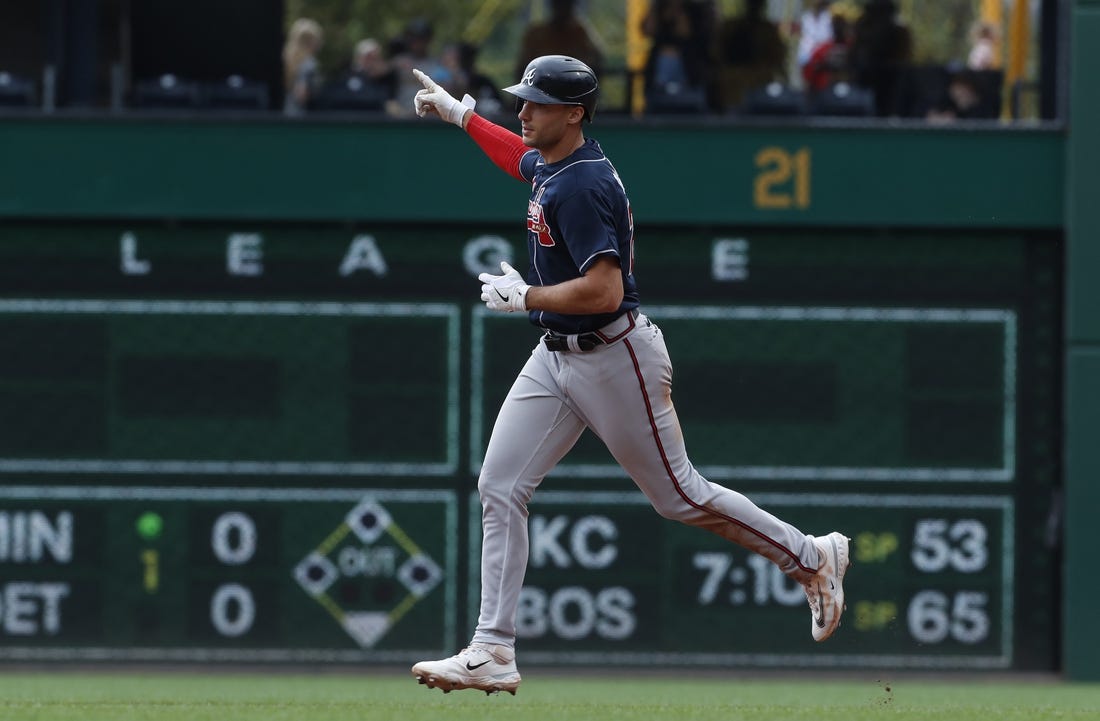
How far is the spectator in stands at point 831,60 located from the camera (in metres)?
13.6

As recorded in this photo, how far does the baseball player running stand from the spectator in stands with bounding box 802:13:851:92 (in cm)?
667

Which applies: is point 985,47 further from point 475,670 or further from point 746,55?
point 475,670

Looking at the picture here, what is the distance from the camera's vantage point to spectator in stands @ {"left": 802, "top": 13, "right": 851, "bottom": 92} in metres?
13.6

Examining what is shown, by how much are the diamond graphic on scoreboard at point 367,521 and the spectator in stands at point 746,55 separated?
152 inches

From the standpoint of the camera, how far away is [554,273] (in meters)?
7.06

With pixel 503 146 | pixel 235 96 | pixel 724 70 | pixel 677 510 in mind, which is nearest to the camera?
pixel 677 510

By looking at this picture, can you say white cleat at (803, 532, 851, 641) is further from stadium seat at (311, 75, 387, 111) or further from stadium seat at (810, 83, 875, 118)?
stadium seat at (311, 75, 387, 111)

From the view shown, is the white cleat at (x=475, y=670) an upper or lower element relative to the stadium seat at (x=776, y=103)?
lower

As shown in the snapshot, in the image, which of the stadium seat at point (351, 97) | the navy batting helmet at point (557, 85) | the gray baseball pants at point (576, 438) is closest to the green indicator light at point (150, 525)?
the stadium seat at point (351, 97)

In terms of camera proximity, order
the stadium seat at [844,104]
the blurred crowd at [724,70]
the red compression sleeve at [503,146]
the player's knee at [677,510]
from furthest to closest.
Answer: the blurred crowd at [724,70], the stadium seat at [844,104], the red compression sleeve at [503,146], the player's knee at [677,510]

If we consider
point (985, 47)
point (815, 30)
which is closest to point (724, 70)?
point (815, 30)

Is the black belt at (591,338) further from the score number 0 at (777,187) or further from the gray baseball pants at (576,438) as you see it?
the score number 0 at (777,187)

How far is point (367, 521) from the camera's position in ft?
40.1

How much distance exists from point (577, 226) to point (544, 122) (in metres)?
0.42
